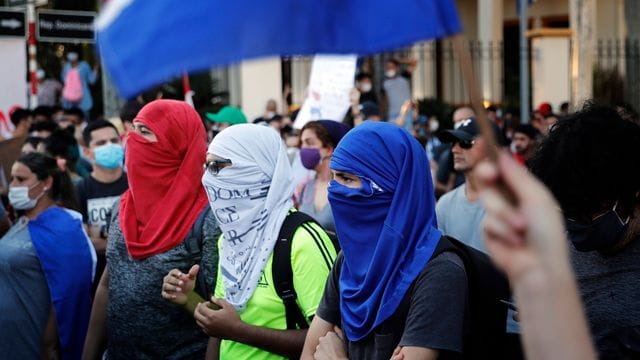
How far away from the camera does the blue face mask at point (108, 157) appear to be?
7055mm

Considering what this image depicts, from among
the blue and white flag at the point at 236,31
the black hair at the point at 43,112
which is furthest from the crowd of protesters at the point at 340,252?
the black hair at the point at 43,112

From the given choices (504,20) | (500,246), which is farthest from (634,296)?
(504,20)

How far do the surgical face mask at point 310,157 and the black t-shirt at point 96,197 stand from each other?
4.08 ft

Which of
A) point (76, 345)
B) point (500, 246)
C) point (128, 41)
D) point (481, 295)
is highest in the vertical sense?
point (128, 41)

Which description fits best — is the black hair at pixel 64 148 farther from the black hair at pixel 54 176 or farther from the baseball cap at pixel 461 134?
the baseball cap at pixel 461 134

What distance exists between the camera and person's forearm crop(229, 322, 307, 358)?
3.83m

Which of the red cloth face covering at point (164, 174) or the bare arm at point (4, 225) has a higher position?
the red cloth face covering at point (164, 174)

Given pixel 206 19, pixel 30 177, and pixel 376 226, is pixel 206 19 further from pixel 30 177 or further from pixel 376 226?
pixel 30 177

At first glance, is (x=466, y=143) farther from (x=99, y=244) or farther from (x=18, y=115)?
(x=18, y=115)

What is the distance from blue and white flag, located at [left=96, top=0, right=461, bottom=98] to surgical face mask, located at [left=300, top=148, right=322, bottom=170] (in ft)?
15.7

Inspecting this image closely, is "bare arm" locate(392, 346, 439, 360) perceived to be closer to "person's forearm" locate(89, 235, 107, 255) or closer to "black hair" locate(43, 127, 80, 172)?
"person's forearm" locate(89, 235, 107, 255)

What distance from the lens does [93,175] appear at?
7.20 metres

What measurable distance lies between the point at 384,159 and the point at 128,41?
142 centimetres

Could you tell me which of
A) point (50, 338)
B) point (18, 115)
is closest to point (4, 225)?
point (50, 338)
